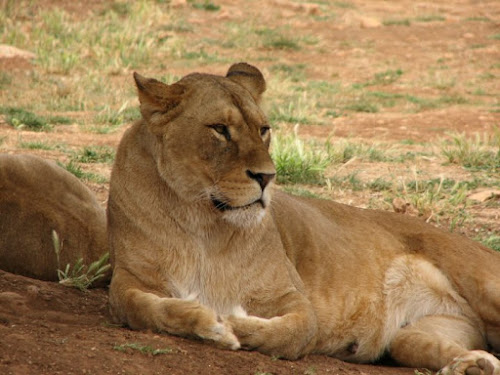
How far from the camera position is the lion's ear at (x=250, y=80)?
394cm

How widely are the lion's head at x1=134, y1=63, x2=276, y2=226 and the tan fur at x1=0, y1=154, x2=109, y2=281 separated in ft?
3.31

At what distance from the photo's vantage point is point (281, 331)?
3.46m

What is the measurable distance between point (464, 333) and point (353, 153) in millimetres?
3937

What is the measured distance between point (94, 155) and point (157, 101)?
12.9 feet

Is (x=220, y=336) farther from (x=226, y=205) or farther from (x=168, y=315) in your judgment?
(x=226, y=205)

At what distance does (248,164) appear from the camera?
11.1 ft

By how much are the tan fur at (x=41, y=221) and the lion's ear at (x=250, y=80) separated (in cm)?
106

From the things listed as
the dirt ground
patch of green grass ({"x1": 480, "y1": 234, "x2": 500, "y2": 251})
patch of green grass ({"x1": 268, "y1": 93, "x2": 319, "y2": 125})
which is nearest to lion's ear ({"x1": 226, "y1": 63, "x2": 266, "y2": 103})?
the dirt ground

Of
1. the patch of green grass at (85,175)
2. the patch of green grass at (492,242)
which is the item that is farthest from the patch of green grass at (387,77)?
the patch of green grass at (492,242)

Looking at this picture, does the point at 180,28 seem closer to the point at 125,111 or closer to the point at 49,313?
the point at 125,111

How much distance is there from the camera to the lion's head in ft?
11.1

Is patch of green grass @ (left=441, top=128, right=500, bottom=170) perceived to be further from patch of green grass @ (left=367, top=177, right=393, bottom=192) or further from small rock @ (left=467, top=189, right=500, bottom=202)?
patch of green grass @ (left=367, top=177, right=393, bottom=192)

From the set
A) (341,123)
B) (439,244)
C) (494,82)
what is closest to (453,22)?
(494,82)

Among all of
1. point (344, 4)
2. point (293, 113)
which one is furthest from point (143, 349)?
point (344, 4)
